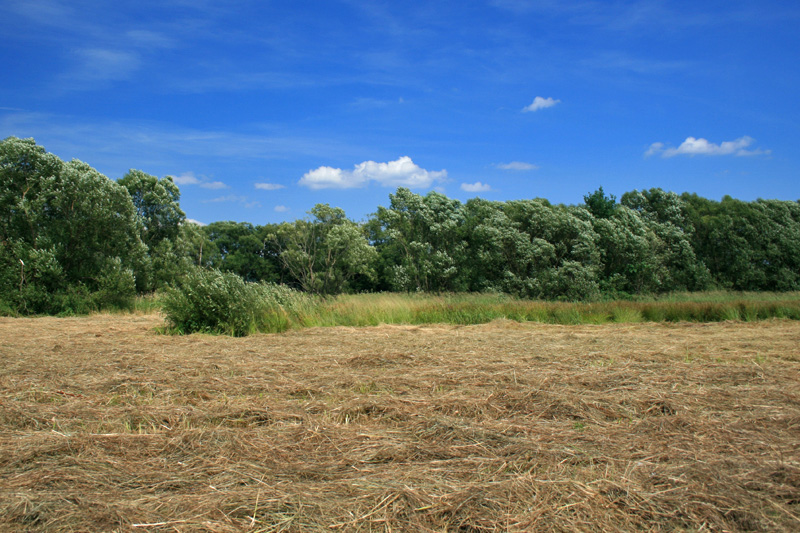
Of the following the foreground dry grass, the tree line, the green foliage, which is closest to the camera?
the foreground dry grass

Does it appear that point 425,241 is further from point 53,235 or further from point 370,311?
point 53,235

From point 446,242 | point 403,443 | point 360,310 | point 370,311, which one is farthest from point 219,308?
point 446,242

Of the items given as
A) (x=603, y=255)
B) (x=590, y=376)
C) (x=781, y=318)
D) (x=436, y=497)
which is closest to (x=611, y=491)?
(x=436, y=497)

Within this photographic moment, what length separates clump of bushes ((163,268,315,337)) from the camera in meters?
11.5

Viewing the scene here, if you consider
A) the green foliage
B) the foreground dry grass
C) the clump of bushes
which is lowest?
the foreground dry grass

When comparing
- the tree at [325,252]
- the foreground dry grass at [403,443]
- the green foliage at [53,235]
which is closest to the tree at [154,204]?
the green foliage at [53,235]

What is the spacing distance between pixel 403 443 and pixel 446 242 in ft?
80.9

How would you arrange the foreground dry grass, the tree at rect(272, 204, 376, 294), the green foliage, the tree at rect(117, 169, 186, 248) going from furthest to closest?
the tree at rect(272, 204, 376, 294) < the tree at rect(117, 169, 186, 248) < the green foliage < the foreground dry grass

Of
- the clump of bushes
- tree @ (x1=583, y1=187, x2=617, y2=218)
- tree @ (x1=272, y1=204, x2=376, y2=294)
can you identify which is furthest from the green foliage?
tree @ (x1=583, y1=187, x2=617, y2=218)

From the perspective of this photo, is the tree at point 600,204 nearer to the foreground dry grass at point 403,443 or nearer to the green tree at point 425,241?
the green tree at point 425,241

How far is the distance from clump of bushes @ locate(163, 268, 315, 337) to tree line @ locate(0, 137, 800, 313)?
8449 mm

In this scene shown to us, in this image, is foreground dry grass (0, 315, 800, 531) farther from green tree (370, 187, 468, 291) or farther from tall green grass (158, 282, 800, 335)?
green tree (370, 187, 468, 291)

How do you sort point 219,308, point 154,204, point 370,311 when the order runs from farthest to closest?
point 154,204 < point 370,311 < point 219,308

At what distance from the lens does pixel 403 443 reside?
362 cm
